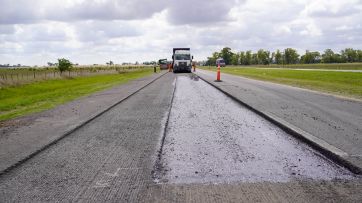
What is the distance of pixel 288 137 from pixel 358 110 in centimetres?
507

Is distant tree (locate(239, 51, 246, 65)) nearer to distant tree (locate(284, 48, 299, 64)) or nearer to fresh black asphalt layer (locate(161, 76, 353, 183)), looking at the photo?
distant tree (locate(284, 48, 299, 64))

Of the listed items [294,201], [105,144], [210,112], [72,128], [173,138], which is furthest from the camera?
[210,112]

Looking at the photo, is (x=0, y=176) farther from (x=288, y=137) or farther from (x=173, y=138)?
(x=288, y=137)

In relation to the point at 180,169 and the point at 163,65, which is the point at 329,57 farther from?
the point at 180,169

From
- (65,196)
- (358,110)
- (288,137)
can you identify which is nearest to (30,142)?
(65,196)

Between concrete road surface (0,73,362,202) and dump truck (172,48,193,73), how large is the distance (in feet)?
139

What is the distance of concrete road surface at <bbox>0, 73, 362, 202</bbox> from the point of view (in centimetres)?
443

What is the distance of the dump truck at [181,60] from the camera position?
50844 mm

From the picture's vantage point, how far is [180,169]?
5.46m

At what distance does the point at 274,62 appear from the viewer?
161 metres

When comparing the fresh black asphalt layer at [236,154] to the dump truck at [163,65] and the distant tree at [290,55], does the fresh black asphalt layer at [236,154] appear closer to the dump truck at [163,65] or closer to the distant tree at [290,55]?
the dump truck at [163,65]

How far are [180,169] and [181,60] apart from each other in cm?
4582

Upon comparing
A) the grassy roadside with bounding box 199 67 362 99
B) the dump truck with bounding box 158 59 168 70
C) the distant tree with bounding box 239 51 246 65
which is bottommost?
the grassy roadside with bounding box 199 67 362 99

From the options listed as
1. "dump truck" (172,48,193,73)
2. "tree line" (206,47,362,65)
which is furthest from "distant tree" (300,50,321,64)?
"dump truck" (172,48,193,73)
